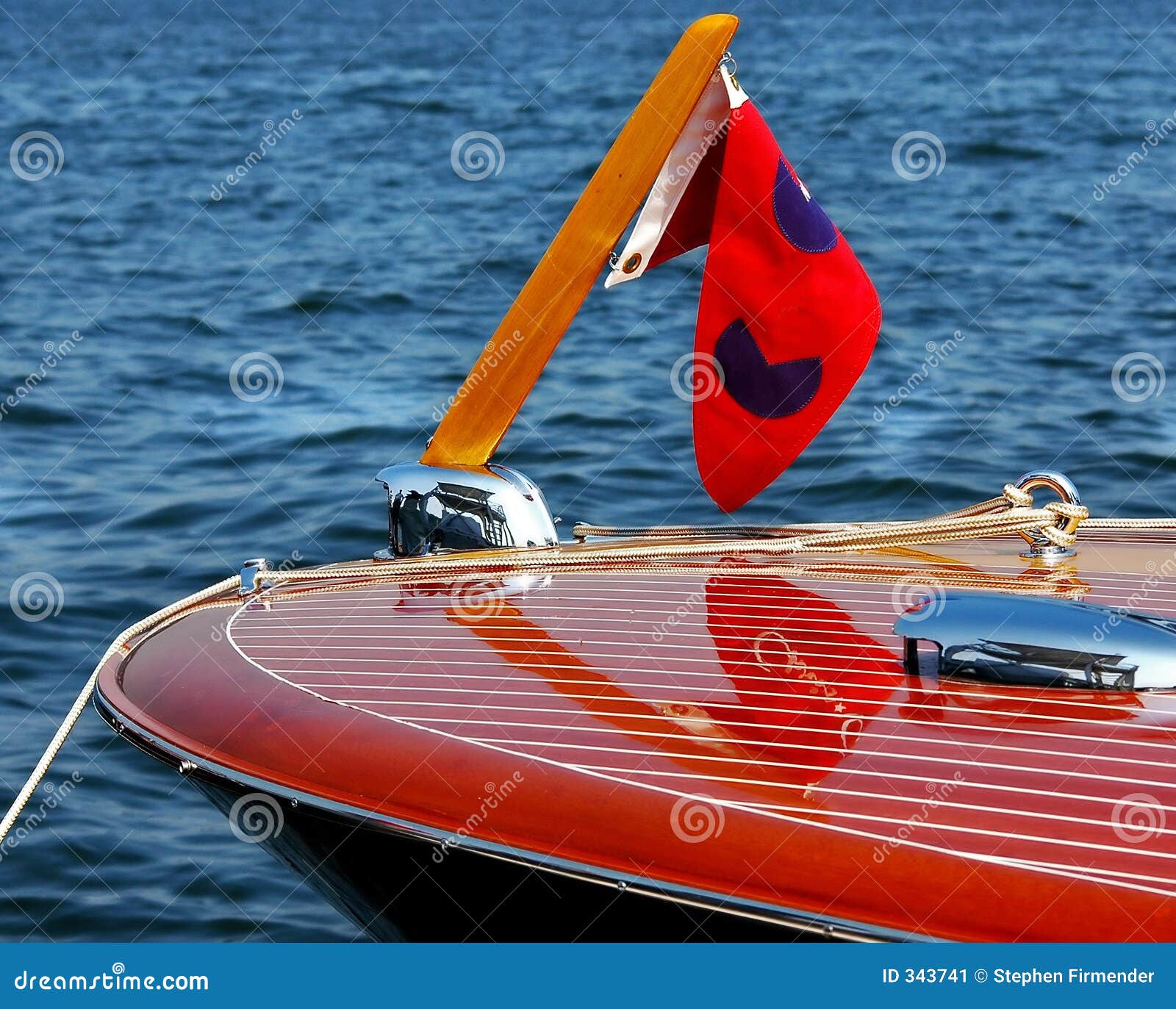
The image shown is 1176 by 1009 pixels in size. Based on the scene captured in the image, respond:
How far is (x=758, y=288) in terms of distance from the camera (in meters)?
3.53

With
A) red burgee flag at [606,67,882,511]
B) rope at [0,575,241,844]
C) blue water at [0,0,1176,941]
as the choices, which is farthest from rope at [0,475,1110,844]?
blue water at [0,0,1176,941]

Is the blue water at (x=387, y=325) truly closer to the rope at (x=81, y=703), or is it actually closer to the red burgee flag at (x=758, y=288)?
the rope at (x=81, y=703)

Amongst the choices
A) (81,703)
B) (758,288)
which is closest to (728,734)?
(758,288)

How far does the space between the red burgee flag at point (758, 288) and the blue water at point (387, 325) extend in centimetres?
173

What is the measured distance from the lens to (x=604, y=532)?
163 inches

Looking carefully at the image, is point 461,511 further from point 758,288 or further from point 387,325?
point 387,325

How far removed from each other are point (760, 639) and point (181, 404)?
5.35m

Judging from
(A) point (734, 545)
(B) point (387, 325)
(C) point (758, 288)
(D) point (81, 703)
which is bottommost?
(D) point (81, 703)

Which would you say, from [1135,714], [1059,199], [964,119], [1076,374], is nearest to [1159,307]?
[1076,374]

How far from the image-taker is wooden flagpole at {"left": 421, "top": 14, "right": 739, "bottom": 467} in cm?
351

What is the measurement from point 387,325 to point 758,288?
5.65 meters

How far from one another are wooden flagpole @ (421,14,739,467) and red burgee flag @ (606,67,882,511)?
0.18 feet

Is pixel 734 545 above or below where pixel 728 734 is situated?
above

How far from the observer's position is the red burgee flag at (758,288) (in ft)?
11.5
